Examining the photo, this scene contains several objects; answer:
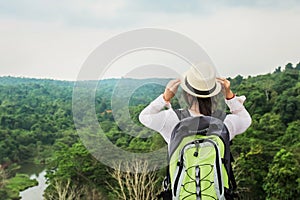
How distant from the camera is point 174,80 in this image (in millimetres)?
905

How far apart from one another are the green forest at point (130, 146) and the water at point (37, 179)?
233 mm

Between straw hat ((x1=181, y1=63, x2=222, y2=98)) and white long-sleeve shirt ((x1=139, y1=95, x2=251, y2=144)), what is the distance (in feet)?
0.16

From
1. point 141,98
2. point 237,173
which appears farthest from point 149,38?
point 237,173

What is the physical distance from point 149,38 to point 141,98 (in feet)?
1.09

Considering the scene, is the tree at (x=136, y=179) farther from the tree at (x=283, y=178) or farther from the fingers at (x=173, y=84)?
the tree at (x=283, y=178)

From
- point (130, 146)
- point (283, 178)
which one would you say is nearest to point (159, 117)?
point (130, 146)

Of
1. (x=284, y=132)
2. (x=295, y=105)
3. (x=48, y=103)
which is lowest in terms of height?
(x=284, y=132)

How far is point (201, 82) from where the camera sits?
0.89 metres

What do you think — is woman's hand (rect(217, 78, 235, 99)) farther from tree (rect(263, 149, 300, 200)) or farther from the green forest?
tree (rect(263, 149, 300, 200))

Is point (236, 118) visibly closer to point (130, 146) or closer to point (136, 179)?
point (130, 146)

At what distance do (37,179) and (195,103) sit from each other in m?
13.3

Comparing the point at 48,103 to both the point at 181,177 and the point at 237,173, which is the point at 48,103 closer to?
the point at 237,173

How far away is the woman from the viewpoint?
2.92 feet

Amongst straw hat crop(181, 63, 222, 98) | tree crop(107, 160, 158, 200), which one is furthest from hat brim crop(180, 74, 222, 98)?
tree crop(107, 160, 158, 200)
